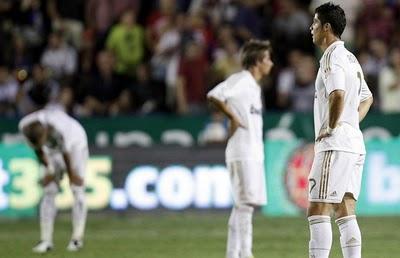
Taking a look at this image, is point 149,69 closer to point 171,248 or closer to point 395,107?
point 395,107

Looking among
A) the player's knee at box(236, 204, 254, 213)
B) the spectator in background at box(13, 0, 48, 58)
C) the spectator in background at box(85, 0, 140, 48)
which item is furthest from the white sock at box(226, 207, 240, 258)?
the spectator in background at box(13, 0, 48, 58)

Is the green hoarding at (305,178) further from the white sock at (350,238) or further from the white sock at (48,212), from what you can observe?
the white sock at (350,238)

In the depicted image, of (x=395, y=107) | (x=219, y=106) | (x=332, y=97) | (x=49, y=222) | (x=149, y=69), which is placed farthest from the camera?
(x=149, y=69)

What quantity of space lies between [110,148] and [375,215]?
420cm

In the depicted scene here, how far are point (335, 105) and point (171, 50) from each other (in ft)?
39.9

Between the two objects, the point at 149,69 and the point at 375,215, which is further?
the point at 149,69

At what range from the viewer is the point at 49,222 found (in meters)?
14.6

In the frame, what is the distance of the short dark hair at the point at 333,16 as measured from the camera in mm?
10164

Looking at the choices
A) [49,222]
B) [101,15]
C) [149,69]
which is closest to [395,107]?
[149,69]

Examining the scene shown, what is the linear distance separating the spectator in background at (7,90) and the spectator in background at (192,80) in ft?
9.40

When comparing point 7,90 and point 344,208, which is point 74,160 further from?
point 7,90

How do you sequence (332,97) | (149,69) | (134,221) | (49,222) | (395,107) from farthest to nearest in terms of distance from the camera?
(149,69)
(395,107)
(134,221)
(49,222)
(332,97)

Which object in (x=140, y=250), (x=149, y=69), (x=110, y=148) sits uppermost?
(x=149, y=69)

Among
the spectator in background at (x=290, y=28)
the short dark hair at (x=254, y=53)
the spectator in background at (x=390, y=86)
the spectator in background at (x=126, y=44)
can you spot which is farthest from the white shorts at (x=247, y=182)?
the spectator in background at (x=126, y=44)
